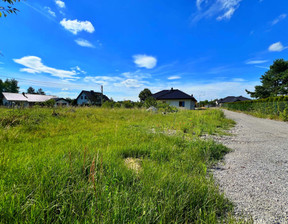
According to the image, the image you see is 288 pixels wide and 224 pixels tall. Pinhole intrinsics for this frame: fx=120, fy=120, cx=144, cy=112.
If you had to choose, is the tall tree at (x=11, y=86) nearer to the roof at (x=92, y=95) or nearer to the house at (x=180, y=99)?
the roof at (x=92, y=95)

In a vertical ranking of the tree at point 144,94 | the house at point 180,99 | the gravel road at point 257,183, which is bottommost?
the gravel road at point 257,183

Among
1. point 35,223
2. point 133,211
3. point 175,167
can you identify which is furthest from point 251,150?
point 35,223

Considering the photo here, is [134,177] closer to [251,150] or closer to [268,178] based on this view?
[268,178]

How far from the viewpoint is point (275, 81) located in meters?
28.3

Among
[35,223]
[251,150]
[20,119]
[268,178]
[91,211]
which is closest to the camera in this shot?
[35,223]

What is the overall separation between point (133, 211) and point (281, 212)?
162 cm

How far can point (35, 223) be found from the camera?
3.08 feet

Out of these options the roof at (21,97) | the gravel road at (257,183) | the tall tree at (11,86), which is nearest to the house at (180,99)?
the gravel road at (257,183)

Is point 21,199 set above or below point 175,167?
above

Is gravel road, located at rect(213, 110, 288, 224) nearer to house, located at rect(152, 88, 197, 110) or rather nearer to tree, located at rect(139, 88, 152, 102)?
house, located at rect(152, 88, 197, 110)

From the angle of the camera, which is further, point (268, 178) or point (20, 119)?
point (20, 119)

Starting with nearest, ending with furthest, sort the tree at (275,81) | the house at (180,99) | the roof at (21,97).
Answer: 1. the tree at (275,81)
2. the house at (180,99)
3. the roof at (21,97)

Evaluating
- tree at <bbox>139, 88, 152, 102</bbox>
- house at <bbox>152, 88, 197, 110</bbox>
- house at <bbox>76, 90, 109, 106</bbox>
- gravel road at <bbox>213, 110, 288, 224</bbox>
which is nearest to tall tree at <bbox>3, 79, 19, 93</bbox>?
house at <bbox>76, 90, 109, 106</bbox>

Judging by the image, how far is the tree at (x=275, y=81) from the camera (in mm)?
26016
